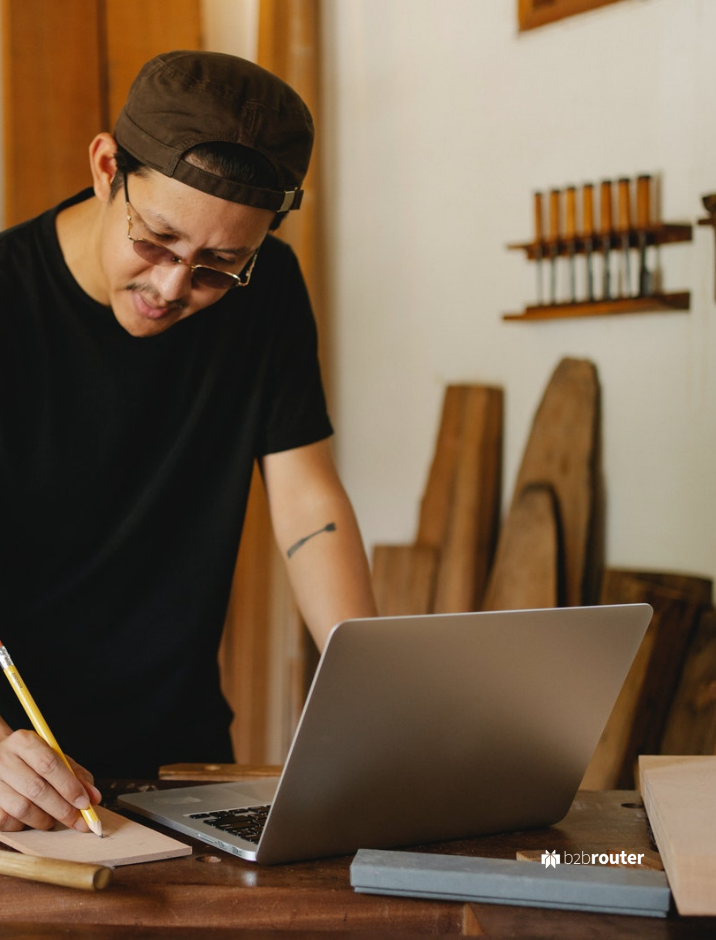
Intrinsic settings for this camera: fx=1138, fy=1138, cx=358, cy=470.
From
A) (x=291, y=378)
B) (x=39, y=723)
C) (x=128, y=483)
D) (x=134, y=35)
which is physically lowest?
(x=39, y=723)

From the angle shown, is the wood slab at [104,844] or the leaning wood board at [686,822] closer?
the leaning wood board at [686,822]

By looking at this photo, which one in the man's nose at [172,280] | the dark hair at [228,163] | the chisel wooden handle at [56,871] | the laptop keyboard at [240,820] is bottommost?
the laptop keyboard at [240,820]

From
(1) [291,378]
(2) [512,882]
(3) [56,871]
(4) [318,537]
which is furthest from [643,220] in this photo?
(3) [56,871]

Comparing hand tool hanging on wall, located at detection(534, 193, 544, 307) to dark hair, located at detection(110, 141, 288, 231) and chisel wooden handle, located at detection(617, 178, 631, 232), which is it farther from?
dark hair, located at detection(110, 141, 288, 231)

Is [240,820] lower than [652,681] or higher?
higher

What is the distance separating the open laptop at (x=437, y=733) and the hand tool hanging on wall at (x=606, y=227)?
1608 millimetres

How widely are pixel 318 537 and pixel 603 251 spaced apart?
1.26 metres

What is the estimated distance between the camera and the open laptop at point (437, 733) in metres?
0.97

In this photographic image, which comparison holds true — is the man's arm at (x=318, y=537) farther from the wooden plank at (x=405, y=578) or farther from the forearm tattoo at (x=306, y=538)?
the wooden plank at (x=405, y=578)

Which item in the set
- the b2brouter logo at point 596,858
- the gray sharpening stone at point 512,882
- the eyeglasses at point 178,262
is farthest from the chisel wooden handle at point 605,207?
the gray sharpening stone at point 512,882

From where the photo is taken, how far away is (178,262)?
139 cm

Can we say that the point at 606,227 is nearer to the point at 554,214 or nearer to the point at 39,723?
the point at 554,214

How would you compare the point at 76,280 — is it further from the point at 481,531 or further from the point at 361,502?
the point at 361,502

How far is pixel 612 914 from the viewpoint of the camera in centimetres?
92
